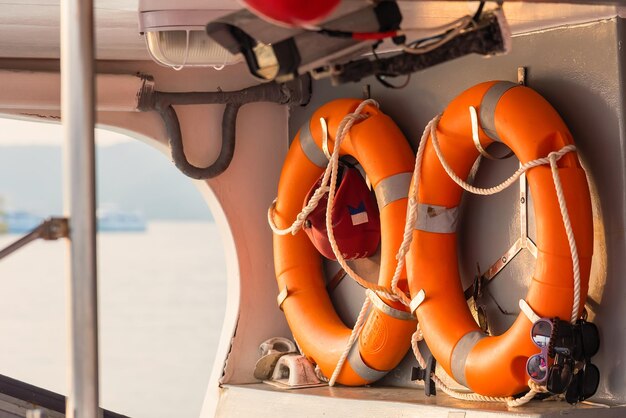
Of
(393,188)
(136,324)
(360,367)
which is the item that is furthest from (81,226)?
(136,324)

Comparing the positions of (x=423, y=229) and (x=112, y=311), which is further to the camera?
(x=112, y=311)

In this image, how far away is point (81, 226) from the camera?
1417 millimetres

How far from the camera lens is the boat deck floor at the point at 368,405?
2768 millimetres

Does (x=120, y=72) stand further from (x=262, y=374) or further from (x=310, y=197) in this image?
(x=262, y=374)

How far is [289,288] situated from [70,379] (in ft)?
Result: 7.72

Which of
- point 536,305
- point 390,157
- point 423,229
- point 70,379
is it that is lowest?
point 70,379

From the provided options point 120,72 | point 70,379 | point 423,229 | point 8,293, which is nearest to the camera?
point 70,379

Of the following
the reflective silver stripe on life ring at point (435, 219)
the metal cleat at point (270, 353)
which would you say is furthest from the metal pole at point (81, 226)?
the metal cleat at point (270, 353)

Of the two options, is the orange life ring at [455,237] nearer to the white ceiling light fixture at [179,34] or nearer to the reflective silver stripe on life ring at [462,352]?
the reflective silver stripe on life ring at [462,352]

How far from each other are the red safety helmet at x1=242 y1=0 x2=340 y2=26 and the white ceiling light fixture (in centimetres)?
120

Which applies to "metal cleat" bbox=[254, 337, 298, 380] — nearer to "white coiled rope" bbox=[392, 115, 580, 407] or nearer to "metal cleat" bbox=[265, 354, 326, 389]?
"metal cleat" bbox=[265, 354, 326, 389]

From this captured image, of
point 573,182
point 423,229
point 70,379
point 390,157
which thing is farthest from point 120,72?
point 70,379

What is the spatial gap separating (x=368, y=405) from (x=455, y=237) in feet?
1.87

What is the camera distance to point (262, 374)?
152 inches
